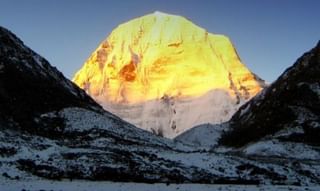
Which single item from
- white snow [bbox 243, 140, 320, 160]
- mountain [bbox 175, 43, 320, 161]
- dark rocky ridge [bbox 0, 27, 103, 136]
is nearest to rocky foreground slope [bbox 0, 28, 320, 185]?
dark rocky ridge [bbox 0, 27, 103, 136]

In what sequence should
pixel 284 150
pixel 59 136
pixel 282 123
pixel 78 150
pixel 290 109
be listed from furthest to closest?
pixel 290 109 → pixel 282 123 → pixel 284 150 → pixel 59 136 → pixel 78 150

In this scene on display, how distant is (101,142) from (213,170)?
17.4m

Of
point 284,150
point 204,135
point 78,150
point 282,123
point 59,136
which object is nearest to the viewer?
point 78,150

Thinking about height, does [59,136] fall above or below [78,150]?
above

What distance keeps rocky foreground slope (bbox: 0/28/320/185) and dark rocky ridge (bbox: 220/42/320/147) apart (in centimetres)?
2108

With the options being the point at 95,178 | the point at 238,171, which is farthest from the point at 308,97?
the point at 95,178

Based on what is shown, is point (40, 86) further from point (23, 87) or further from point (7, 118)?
point (7, 118)

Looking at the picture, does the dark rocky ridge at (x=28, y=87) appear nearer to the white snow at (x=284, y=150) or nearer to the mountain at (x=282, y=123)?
the white snow at (x=284, y=150)

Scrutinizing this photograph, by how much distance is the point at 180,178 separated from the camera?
40.2 m

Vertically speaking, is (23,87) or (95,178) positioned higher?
(23,87)

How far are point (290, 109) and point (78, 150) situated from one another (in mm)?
47195

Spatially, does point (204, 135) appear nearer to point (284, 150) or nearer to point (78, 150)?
point (284, 150)

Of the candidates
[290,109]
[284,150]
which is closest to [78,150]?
[284,150]

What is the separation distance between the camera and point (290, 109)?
87750 mm
